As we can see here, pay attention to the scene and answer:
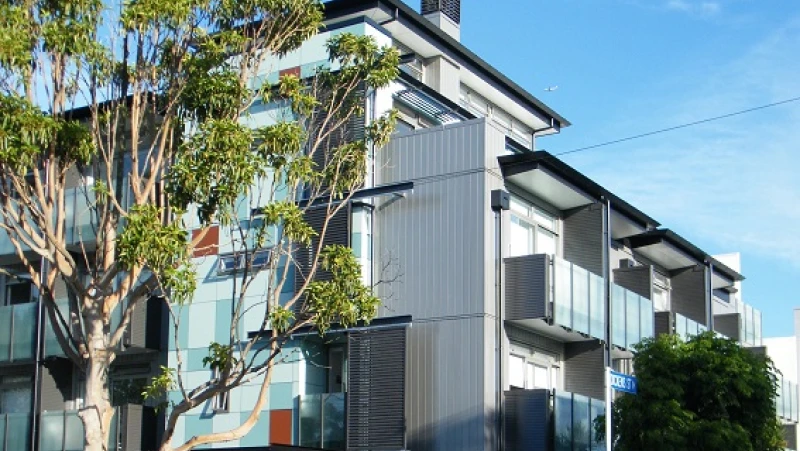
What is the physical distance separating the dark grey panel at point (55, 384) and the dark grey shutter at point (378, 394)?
8.90 meters

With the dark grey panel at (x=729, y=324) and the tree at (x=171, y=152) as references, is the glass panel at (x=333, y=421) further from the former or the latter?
the dark grey panel at (x=729, y=324)

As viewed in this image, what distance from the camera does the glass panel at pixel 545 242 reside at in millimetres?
33125

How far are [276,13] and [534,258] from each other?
800 cm

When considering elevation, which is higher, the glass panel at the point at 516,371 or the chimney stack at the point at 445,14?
the chimney stack at the point at 445,14

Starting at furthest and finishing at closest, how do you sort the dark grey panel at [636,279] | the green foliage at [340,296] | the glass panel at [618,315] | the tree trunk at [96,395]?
the dark grey panel at [636,279], the glass panel at [618,315], the green foliage at [340,296], the tree trunk at [96,395]

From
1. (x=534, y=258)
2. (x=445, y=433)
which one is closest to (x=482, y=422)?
(x=445, y=433)

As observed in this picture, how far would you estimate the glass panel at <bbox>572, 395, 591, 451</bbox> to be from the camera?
30594 mm

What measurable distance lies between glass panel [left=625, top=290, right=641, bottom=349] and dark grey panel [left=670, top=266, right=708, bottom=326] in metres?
6.21

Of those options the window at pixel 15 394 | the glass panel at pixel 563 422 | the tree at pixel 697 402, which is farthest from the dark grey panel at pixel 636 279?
the window at pixel 15 394

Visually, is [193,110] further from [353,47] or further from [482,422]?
[482,422]

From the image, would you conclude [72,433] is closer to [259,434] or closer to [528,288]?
[259,434]

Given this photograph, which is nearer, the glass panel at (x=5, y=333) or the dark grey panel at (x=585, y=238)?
the dark grey panel at (x=585, y=238)

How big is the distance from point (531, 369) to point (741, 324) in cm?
1274

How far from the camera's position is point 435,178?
3044 cm
